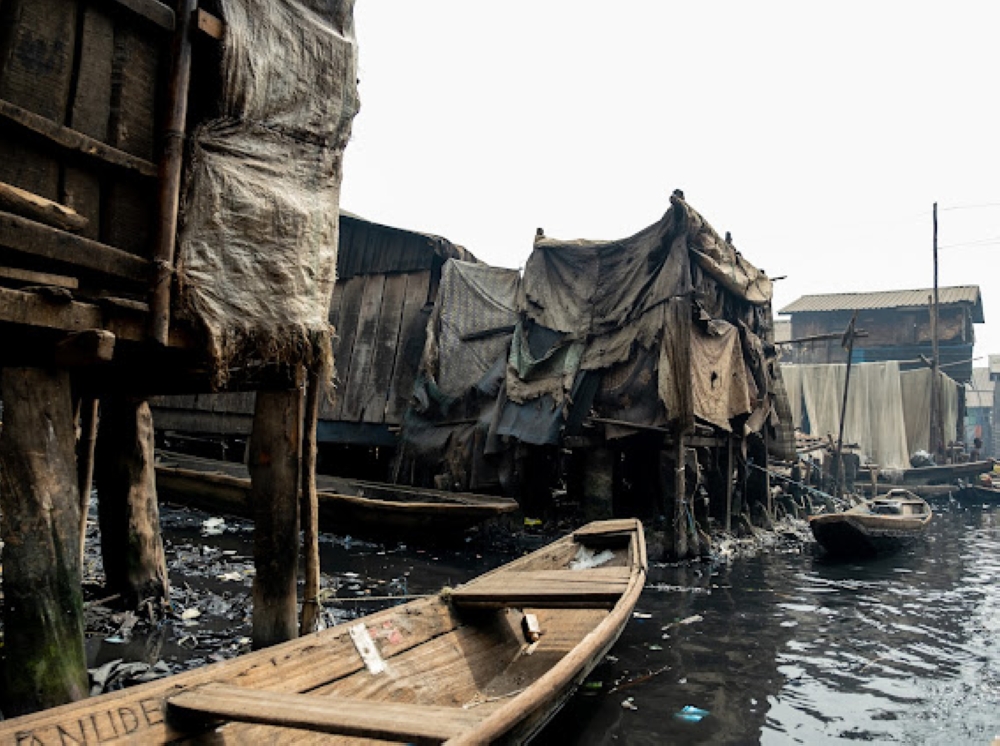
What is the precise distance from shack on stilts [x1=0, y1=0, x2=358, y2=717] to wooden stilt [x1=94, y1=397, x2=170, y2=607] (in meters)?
0.86

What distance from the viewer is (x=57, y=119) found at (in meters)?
3.29

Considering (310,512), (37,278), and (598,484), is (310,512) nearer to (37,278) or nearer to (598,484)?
(37,278)

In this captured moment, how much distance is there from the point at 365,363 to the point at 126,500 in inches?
355

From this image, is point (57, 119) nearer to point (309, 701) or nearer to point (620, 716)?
point (309, 701)

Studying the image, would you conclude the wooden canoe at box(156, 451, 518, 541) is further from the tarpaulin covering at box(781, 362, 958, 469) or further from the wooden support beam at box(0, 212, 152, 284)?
the tarpaulin covering at box(781, 362, 958, 469)

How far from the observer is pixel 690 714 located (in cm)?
479

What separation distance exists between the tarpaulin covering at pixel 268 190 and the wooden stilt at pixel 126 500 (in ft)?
8.48

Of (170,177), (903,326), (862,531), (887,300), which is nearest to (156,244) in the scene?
(170,177)

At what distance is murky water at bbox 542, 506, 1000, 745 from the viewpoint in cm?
465

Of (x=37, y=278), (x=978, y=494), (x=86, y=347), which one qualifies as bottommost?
(x=978, y=494)

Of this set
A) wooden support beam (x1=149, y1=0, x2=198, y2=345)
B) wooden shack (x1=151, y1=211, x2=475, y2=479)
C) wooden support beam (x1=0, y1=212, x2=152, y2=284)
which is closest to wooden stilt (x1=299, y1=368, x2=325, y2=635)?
wooden support beam (x1=149, y1=0, x2=198, y2=345)

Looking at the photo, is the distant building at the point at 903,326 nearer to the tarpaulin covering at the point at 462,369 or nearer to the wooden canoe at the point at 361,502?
the tarpaulin covering at the point at 462,369

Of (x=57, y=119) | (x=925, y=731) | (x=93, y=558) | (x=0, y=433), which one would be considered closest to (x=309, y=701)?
(x=0, y=433)

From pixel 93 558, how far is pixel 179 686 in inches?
239
